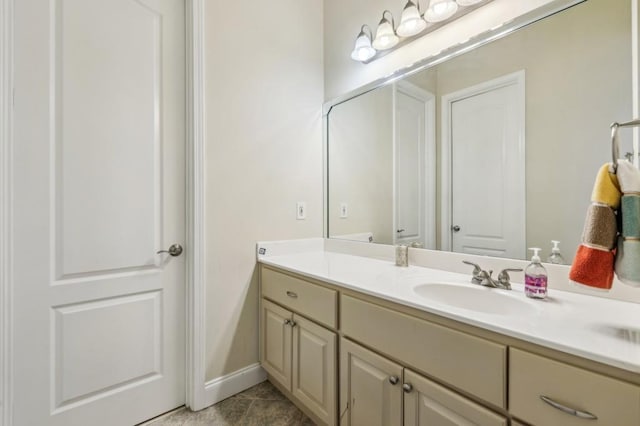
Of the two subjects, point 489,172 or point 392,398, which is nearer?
point 392,398

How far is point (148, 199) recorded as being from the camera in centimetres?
150

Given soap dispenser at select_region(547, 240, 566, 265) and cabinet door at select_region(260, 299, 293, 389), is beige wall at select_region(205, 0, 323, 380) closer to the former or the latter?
cabinet door at select_region(260, 299, 293, 389)

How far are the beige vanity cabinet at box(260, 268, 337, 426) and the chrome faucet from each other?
2.02 feet

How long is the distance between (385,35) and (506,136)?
3.07 ft

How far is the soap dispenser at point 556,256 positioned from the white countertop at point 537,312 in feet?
0.38

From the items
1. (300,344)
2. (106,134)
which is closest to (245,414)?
(300,344)

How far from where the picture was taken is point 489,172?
134 cm

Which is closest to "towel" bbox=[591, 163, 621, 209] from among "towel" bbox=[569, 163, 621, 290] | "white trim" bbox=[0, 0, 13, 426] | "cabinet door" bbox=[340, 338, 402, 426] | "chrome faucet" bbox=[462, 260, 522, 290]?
"towel" bbox=[569, 163, 621, 290]

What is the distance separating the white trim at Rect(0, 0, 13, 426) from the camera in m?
1.15

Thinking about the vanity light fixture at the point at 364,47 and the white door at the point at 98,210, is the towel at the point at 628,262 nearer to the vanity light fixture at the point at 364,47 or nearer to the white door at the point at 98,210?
the vanity light fixture at the point at 364,47

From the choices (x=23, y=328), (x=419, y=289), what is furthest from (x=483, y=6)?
(x=23, y=328)

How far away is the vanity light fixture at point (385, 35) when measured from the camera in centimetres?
167

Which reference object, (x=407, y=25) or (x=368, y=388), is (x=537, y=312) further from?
(x=407, y=25)

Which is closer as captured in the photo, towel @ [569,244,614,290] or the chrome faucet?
towel @ [569,244,614,290]
